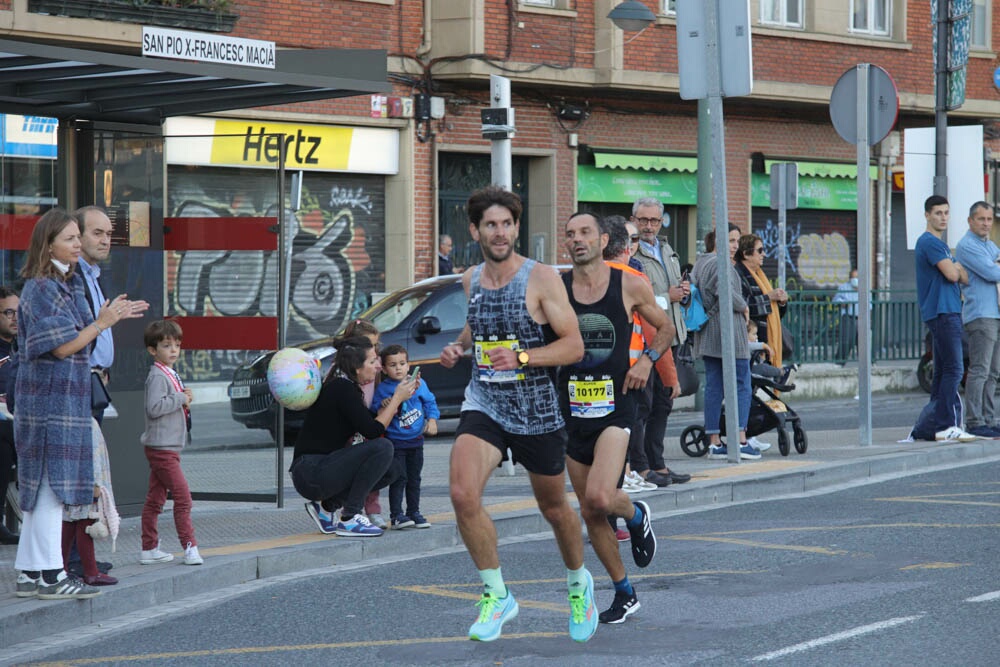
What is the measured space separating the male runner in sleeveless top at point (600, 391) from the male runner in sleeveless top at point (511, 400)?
27 centimetres

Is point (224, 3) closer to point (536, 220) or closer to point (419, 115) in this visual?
point (419, 115)

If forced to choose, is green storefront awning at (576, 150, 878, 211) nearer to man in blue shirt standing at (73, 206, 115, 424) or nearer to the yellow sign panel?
the yellow sign panel

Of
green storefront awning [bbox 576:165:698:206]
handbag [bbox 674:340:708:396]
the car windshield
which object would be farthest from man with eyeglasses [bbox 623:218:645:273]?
green storefront awning [bbox 576:165:698:206]

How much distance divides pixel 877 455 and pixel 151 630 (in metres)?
7.42

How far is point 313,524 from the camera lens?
392 inches

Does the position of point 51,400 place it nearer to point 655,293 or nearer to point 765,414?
point 655,293

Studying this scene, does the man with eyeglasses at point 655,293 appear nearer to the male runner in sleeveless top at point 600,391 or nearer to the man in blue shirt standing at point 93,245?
the male runner in sleeveless top at point 600,391

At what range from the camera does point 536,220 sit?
81.4ft

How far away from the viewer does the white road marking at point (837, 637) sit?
6367 mm

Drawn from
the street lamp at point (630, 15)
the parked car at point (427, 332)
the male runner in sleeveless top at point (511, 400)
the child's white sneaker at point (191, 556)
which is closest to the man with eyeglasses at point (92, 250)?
the child's white sneaker at point (191, 556)

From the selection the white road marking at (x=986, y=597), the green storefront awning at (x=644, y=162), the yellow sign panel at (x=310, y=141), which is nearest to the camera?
the white road marking at (x=986, y=597)

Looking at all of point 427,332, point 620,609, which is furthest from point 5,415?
point 427,332

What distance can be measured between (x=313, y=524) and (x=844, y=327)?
13.3 metres

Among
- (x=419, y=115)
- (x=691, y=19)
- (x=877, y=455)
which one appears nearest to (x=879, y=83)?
(x=691, y=19)
